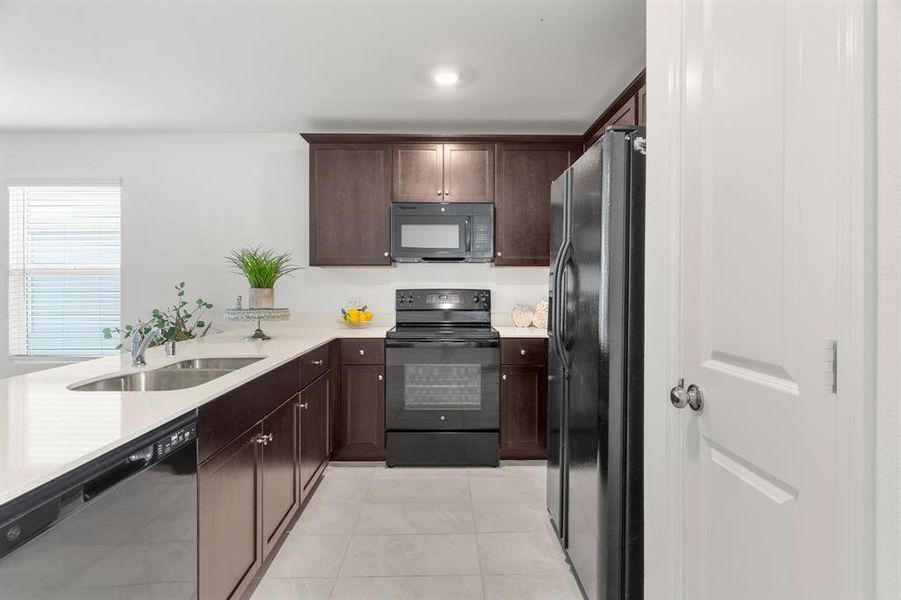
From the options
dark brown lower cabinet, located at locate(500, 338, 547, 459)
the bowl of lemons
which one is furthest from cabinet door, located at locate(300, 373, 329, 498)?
dark brown lower cabinet, located at locate(500, 338, 547, 459)

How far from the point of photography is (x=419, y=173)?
3564 mm

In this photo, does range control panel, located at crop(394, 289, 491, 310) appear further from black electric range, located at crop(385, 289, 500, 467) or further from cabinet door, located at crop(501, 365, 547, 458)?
cabinet door, located at crop(501, 365, 547, 458)

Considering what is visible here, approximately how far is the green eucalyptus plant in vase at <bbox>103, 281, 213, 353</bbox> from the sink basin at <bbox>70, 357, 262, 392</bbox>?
55.2 inches

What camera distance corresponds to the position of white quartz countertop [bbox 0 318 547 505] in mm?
936

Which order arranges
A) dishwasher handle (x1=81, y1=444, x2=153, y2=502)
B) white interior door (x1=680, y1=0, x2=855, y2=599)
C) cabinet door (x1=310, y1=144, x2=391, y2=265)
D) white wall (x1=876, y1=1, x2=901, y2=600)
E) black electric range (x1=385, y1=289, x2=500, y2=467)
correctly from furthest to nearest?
cabinet door (x1=310, y1=144, x2=391, y2=265)
black electric range (x1=385, y1=289, x2=500, y2=467)
dishwasher handle (x1=81, y1=444, x2=153, y2=502)
white interior door (x1=680, y1=0, x2=855, y2=599)
white wall (x1=876, y1=1, x2=901, y2=600)

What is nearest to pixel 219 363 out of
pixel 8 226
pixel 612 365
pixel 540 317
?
pixel 612 365

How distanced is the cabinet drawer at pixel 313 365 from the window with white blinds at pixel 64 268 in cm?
215

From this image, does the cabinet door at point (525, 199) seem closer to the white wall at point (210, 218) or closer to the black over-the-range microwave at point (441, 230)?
the black over-the-range microwave at point (441, 230)

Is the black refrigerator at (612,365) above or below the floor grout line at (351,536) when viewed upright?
above

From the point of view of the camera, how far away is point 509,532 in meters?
2.43

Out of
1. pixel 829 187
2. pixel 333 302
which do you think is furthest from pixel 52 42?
pixel 829 187

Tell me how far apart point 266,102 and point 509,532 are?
303 centimetres

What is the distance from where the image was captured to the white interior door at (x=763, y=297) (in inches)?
30.5

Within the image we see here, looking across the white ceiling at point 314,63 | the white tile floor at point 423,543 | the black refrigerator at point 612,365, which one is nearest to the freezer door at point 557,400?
the white tile floor at point 423,543
